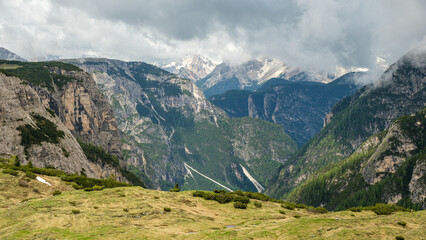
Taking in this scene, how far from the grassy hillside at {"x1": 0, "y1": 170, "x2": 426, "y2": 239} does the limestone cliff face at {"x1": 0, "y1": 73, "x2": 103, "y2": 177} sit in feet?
296

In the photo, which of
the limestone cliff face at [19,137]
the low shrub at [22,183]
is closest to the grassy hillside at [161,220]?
the low shrub at [22,183]

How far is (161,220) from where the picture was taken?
143ft

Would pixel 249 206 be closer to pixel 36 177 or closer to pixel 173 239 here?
pixel 173 239

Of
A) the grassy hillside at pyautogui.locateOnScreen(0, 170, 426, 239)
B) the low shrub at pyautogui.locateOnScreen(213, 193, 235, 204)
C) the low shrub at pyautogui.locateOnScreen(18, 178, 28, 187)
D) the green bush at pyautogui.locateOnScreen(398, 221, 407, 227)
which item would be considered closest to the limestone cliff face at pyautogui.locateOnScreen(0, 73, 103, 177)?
the low shrub at pyautogui.locateOnScreen(18, 178, 28, 187)

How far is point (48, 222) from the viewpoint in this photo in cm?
3912

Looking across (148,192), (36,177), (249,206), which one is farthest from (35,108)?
(249,206)

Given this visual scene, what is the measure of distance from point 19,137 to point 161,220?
129 metres

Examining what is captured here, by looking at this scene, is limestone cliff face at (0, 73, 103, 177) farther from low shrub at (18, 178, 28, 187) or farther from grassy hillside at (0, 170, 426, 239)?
grassy hillside at (0, 170, 426, 239)

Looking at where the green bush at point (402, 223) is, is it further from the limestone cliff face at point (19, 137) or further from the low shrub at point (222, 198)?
the limestone cliff face at point (19, 137)

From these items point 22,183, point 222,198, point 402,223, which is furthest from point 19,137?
point 402,223

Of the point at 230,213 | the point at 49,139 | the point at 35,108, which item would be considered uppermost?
the point at 35,108

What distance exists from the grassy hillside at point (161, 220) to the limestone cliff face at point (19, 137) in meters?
90.1

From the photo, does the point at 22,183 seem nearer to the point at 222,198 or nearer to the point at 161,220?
the point at 161,220

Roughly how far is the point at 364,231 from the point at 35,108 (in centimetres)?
18443
